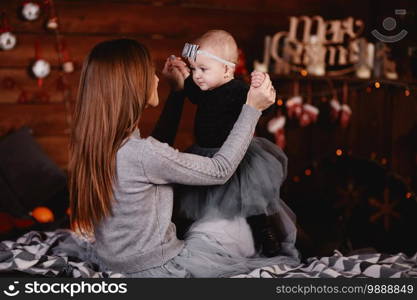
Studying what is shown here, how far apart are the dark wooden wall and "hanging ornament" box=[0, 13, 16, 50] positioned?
0.09 metres

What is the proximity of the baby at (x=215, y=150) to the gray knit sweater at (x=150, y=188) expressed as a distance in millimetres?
191

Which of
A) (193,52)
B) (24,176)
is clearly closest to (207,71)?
(193,52)

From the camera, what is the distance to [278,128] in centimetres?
420

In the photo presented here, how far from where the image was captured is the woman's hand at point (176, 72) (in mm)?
1999

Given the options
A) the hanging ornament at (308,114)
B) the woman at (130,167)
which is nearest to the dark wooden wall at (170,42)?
the hanging ornament at (308,114)

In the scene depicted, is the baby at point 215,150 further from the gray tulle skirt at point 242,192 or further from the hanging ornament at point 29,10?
the hanging ornament at point 29,10

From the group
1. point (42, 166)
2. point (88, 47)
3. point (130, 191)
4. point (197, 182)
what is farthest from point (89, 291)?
point (88, 47)

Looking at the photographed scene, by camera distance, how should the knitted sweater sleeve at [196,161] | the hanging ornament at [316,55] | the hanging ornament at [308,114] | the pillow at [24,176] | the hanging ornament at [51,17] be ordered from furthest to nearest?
the hanging ornament at [308,114] → the hanging ornament at [316,55] → the hanging ornament at [51,17] → the pillow at [24,176] → the knitted sweater sleeve at [196,161]

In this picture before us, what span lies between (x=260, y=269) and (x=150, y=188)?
0.43m

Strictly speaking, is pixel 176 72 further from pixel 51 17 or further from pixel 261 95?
pixel 51 17

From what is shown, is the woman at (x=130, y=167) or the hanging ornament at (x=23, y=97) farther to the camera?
the hanging ornament at (x=23, y=97)

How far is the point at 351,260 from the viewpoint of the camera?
1908 millimetres

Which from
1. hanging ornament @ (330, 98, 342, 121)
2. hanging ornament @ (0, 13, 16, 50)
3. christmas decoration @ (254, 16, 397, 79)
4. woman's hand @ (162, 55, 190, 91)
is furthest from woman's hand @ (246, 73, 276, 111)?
hanging ornament @ (330, 98, 342, 121)

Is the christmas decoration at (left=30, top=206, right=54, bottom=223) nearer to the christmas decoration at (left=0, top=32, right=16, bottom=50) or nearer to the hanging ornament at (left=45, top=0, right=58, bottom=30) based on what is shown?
the christmas decoration at (left=0, top=32, right=16, bottom=50)
